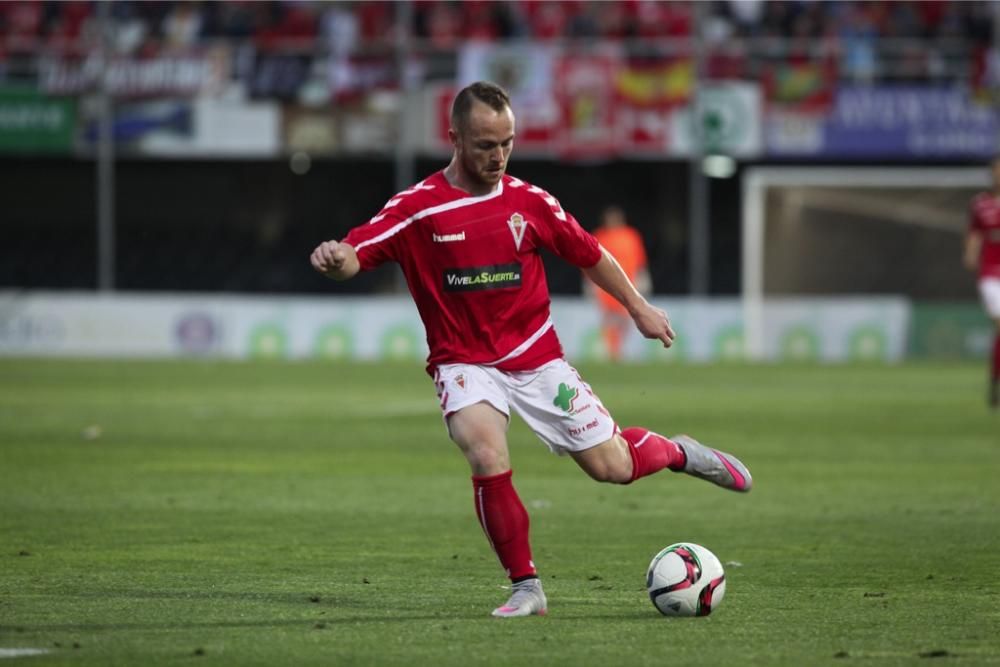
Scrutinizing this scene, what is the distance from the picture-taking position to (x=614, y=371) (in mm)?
24734

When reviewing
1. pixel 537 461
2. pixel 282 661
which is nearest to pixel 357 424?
pixel 537 461

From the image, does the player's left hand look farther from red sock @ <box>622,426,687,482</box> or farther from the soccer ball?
the soccer ball

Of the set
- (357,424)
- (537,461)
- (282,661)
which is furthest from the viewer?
(357,424)

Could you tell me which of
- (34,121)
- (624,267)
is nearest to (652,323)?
(624,267)

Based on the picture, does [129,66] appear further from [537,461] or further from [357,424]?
[537,461]

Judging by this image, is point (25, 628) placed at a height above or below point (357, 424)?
above

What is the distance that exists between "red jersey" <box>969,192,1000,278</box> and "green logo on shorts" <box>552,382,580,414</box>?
12600 millimetres

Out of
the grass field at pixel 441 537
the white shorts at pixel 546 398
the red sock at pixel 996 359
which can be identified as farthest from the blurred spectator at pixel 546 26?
the white shorts at pixel 546 398

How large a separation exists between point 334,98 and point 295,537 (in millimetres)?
19807

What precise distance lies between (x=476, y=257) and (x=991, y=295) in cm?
1284

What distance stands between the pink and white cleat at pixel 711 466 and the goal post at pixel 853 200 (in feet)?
70.8

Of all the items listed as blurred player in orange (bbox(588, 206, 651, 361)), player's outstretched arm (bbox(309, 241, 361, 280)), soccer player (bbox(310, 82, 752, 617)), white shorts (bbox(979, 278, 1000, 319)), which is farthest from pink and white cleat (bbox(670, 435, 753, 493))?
blurred player in orange (bbox(588, 206, 651, 361))

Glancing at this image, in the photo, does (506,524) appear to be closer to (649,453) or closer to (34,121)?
(649,453)

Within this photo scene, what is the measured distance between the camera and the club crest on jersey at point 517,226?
22.6ft
